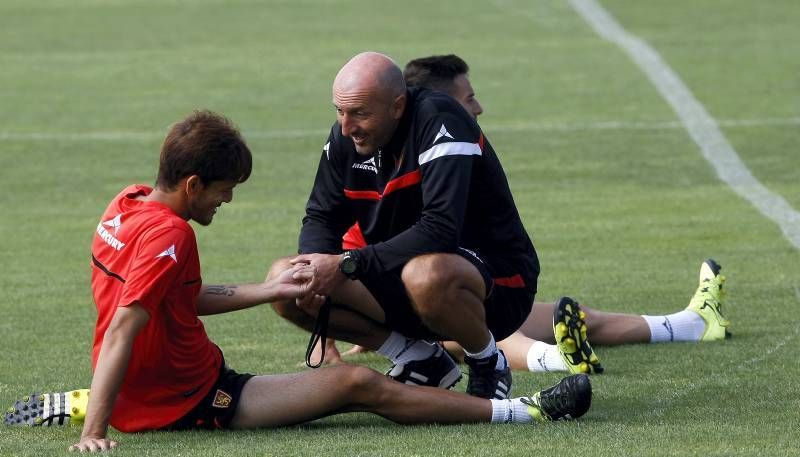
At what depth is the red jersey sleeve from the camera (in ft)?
17.8

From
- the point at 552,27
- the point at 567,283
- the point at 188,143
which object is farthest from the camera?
the point at 552,27

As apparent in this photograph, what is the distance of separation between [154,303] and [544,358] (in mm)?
2306

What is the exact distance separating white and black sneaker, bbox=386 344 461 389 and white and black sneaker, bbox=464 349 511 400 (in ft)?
0.81

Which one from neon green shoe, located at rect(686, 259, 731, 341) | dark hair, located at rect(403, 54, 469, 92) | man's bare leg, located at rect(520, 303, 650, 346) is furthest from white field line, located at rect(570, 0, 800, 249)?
dark hair, located at rect(403, 54, 469, 92)

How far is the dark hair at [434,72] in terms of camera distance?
7895 mm

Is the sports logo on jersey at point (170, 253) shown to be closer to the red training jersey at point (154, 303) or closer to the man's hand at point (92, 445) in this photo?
the red training jersey at point (154, 303)

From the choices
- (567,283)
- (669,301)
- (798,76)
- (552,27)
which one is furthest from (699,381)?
(552,27)

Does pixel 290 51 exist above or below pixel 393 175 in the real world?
below

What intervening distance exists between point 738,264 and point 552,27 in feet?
45.6

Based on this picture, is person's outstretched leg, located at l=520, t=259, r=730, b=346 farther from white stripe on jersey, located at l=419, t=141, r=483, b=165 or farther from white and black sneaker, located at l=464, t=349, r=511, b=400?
white stripe on jersey, located at l=419, t=141, r=483, b=165

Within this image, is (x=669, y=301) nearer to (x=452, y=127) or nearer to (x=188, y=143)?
(x=452, y=127)

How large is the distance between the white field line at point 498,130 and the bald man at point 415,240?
10191 mm

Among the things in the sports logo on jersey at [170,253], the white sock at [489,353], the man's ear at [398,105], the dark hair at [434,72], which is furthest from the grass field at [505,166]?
the dark hair at [434,72]

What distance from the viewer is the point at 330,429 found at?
596 centimetres
